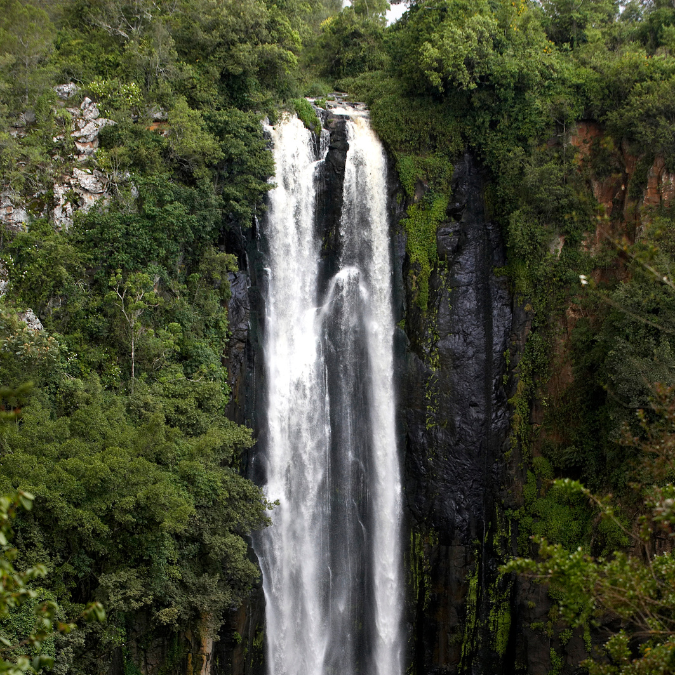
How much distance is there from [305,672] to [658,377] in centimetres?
1217

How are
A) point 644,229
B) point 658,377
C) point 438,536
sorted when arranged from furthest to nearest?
point 438,536 < point 644,229 < point 658,377

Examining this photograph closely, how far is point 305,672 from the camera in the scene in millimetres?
18250

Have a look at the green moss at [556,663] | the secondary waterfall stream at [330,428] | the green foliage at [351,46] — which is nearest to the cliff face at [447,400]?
the secondary waterfall stream at [330,428]

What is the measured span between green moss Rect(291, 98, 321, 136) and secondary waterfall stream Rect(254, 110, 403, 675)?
0.97 feet

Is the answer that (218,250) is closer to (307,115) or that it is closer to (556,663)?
(307,115)

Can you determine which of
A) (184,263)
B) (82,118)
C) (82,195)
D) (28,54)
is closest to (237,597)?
(184,263)

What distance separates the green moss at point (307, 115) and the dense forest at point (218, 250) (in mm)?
111

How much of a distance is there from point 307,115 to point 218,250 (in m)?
5.24

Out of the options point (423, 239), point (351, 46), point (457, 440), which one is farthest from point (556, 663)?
point (351, 46)

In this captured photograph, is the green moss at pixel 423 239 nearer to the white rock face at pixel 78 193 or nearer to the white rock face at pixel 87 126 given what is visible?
the white rock face at pixel 78 193

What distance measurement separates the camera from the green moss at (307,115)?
804 inches

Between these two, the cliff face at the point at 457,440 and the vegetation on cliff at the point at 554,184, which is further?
the cliff face at the point at 457,440

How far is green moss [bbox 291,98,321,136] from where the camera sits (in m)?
20.4

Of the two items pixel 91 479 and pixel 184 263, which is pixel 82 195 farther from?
pixel 91 479
